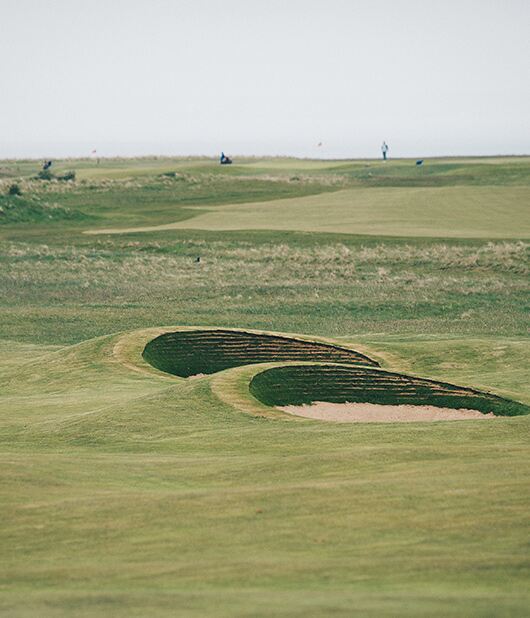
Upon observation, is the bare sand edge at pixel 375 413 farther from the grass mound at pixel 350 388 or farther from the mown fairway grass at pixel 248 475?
the mown fairway grass at pixel 248 475

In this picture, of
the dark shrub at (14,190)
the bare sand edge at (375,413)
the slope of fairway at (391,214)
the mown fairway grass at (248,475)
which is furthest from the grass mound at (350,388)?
the dark shrub at (14,190)

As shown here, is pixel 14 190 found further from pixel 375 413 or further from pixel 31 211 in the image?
pixel 375 413

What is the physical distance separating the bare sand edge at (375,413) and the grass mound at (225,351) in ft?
13.7

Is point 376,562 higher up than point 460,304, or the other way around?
point 376,562

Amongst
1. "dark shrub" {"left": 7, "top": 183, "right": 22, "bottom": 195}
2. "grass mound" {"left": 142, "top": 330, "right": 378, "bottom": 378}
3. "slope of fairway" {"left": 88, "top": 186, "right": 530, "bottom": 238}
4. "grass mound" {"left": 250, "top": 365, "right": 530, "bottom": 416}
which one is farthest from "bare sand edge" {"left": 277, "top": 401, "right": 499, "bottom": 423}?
"dark shrub" {"left": 7, "top": 183, "right": 22, "bottom": 195}

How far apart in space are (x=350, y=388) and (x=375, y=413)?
4.32ft

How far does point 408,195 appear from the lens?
9175 cm

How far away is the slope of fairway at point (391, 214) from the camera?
69.9 m

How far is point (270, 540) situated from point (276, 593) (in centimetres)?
172

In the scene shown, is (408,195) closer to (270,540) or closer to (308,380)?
(308,380)

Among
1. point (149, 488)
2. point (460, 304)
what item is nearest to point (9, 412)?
point (149, 488)

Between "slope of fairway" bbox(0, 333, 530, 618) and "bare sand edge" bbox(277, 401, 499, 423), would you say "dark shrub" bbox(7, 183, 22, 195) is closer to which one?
"bare sand edge" bbox(277, 401, 499, 423)

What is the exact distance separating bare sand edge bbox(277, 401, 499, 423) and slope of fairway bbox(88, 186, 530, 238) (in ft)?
147

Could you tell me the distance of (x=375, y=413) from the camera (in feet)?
69.8
